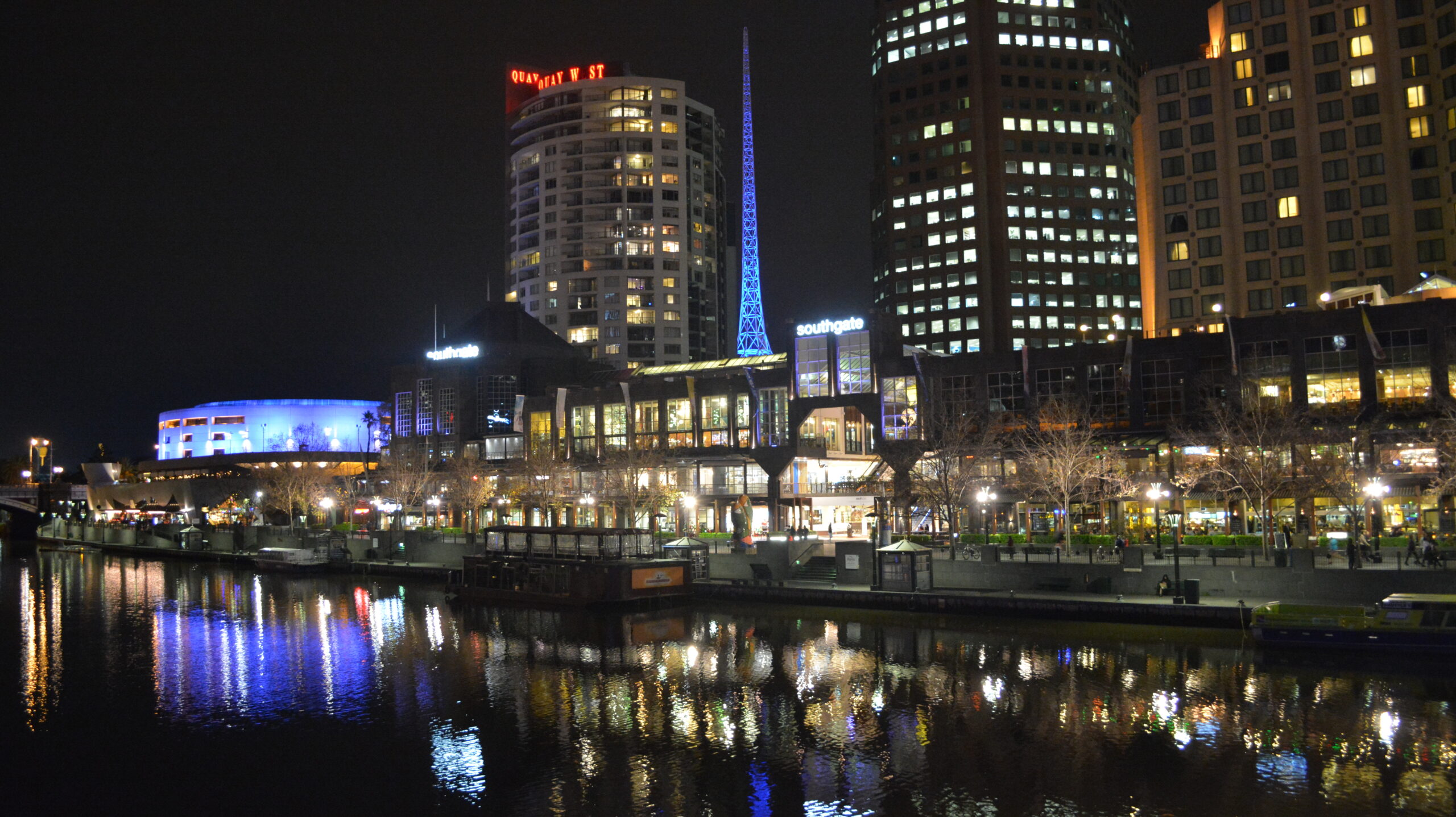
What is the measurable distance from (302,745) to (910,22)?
149 metres

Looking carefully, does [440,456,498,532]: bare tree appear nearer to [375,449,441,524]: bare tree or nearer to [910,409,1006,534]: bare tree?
[375,449,441,524]: bare tree

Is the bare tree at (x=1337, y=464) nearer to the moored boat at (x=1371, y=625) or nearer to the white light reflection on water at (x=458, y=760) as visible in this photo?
the moored boat at (x=1371, y=625)

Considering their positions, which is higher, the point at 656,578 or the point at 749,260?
the point at 749,260

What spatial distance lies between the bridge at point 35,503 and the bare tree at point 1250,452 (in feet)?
507

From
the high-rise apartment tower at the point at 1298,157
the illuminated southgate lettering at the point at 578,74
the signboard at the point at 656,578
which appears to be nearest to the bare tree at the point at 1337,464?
the signboard at the point at 656,578

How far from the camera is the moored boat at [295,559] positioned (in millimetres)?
81562

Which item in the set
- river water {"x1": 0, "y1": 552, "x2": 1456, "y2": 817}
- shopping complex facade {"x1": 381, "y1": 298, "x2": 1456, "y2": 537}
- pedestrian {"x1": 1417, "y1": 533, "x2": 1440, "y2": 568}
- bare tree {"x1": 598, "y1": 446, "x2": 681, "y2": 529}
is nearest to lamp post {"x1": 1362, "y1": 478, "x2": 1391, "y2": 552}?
shopping complex facade {"x1": 381, "y1": 298, "x2": 1456, "y2": 537}

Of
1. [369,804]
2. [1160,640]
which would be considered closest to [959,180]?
[1160,640]

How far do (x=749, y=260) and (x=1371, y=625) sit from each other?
107894mm

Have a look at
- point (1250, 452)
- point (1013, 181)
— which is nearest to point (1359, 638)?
point (1250, 452)

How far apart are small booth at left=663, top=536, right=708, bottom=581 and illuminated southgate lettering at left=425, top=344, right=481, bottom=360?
64125mm

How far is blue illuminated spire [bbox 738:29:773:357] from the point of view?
428 ft

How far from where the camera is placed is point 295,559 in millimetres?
81938

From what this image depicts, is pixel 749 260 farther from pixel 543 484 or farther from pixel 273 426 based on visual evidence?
pixel 273 426
